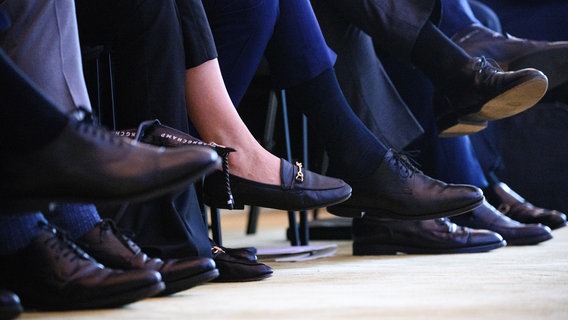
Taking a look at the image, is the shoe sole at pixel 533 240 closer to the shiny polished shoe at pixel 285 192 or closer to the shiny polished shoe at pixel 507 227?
the shiny polished shoe at pixel 507 227

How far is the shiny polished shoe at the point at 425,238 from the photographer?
1.82 m

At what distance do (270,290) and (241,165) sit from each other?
288 mm

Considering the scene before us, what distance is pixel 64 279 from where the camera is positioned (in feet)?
3.21

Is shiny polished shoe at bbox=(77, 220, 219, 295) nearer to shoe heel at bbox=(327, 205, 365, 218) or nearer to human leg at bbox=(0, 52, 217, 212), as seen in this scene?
human leg at bbox=(0, 52, 217, 212)

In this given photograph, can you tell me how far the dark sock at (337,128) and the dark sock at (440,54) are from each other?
280 mm

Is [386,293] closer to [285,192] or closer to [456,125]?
[285,192]

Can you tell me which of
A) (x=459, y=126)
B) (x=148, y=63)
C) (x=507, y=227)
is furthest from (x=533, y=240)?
(x=148, y=63)

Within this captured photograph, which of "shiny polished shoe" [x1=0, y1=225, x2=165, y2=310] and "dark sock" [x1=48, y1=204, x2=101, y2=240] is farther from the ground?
"dark sock" [x1=48, y1=204, x2=101, y2=240]

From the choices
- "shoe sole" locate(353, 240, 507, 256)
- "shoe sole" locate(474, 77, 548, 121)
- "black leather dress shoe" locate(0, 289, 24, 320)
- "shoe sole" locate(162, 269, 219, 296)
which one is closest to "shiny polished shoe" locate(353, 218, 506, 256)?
"shoe sole" locate(353, 240, 507, 256)

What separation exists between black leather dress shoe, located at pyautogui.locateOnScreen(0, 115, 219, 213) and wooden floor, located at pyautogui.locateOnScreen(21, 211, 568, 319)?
0.13 meters

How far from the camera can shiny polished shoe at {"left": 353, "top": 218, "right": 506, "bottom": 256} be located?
182 cm

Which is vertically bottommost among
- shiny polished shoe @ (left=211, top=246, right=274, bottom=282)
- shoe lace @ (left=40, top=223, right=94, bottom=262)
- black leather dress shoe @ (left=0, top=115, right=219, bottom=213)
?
shiny polished shoe @ (left=211, top=246, right=274, bottom=282)

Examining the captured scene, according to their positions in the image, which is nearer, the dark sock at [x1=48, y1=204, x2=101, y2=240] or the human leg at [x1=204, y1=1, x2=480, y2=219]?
the dark sock at [x1=48, y1=204, x2=101, y2=240]

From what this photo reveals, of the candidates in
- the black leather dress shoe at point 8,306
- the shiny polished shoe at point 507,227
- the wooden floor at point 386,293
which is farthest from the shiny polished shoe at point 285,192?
the shiny polished shoe at point 507,227
